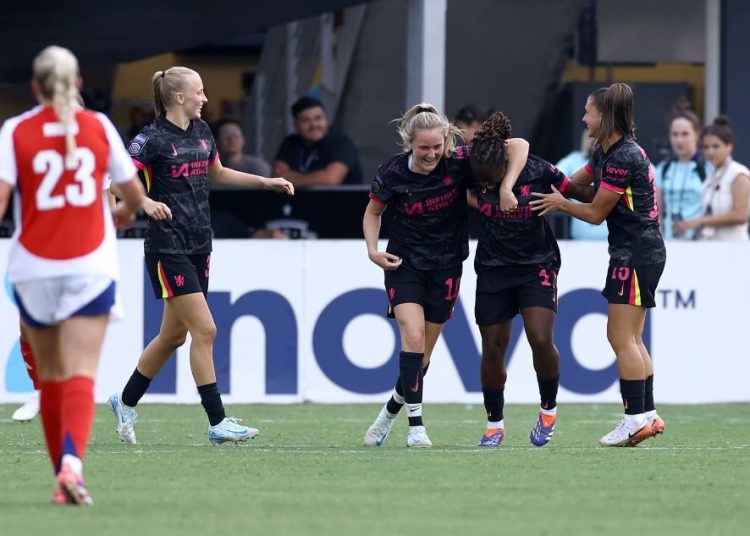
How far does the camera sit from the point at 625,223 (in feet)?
29.0

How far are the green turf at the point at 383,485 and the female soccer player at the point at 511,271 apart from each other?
0.36 m

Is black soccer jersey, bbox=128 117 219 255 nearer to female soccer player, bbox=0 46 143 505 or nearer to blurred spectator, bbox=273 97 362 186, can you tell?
female soccer player, bbox=0 46 143 505

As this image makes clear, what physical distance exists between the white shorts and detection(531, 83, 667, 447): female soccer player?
10.5 feet

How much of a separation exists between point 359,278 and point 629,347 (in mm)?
4127

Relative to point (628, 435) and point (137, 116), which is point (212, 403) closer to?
point (628, 435)

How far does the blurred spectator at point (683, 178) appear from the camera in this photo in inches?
524

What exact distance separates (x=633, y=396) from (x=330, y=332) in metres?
4.13

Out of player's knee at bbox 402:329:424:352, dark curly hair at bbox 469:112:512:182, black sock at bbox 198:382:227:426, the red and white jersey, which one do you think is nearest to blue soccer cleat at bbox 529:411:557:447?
player's knee at bbox 402:329:424:352

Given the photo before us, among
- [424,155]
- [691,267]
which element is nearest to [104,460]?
[424,155]

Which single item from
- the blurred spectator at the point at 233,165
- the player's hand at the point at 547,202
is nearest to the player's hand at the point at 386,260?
the player's hand at the point at 547,202

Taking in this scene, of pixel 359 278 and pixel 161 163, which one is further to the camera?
pixel 359 278

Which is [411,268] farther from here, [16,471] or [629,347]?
[16,471]

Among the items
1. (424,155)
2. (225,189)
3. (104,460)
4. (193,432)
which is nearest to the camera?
(104,460)

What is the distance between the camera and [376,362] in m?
12.7
